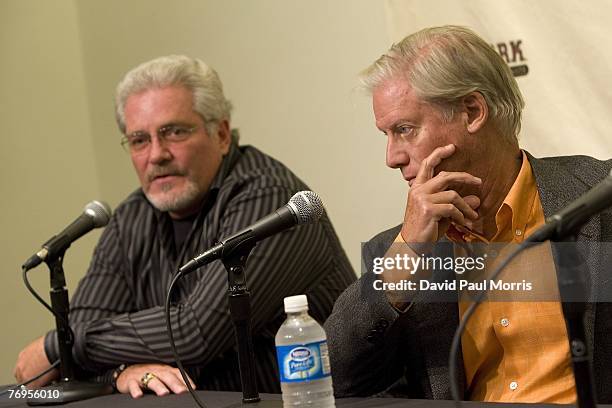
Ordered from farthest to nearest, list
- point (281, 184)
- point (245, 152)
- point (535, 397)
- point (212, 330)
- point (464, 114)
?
point (245, 152) → point (281, 184) → point (212, 330) → point (464, 114) → point (535, 397)

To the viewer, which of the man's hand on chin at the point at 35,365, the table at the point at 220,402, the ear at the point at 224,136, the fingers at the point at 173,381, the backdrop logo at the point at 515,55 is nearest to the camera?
the table at the point at 220,402

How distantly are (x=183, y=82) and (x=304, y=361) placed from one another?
63.6 inches

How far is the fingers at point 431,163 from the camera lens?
7.01 feet

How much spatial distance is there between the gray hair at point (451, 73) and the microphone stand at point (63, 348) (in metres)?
0.97

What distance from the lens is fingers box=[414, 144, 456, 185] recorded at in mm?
2137

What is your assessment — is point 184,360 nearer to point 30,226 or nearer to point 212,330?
point 212,330

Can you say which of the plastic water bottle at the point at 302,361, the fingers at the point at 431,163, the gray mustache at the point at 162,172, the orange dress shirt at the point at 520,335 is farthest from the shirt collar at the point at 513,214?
the gray mustache at the point at 162,172

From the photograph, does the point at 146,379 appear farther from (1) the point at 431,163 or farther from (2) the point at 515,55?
(2) the point at 515,55

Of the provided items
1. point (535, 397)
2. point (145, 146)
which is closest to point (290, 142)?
point (145, 146)

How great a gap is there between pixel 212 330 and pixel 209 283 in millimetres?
136

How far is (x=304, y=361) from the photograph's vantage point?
1763mm

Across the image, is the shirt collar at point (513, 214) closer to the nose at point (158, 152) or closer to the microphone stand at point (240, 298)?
the microphone stand at point (240, 298)

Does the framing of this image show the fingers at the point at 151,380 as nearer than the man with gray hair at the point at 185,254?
Yes

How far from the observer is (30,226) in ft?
14.7
